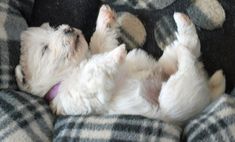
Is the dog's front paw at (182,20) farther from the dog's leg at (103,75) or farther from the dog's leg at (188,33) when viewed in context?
the dog's leg at (103,75)

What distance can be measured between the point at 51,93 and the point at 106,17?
1.00 feet

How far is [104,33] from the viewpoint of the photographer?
1468mm

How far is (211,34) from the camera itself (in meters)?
1.43

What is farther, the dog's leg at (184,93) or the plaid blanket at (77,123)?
the dog's leg at (184,93)

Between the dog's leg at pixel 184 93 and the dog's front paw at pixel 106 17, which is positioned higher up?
the dog's front paw at pixel 106 17

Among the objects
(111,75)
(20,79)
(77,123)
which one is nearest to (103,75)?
(111,75)

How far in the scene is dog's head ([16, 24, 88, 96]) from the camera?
1376 mm

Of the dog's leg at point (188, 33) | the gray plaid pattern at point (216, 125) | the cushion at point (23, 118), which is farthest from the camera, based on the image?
the dog's leg at point (188, 33)

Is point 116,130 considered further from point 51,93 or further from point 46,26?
point 46,26

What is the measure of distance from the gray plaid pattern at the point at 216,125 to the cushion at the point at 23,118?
41 cm

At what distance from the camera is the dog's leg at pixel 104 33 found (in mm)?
1453

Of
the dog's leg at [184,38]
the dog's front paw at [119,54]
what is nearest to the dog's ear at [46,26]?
the dog's front paw at [119,54]

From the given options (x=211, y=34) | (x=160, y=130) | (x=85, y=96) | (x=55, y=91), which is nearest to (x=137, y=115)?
(x=160, y=130)

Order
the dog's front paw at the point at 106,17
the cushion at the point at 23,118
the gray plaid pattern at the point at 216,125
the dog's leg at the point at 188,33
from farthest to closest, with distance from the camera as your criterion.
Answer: the dog's front paw at the point at 106,17 < the dog's leg at the point at 188,33 < the cushion at the point at 23,118 < the gray plaid pattern at the point at 216,125
